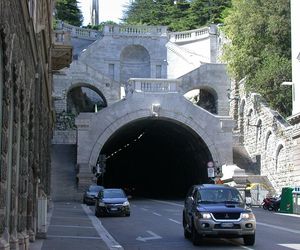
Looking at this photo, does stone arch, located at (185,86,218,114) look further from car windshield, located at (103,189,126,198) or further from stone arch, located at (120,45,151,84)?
car windshield, located at (103,189,126,198)

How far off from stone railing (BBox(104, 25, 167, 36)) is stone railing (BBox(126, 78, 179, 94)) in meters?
25.5

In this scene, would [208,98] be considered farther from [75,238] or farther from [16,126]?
[16,126]

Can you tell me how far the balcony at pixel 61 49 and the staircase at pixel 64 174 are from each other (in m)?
17.3

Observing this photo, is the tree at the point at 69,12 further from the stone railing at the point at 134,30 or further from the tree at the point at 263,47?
the tree at the point at 263,47

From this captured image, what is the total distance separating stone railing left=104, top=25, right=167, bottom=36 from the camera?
77.2 m

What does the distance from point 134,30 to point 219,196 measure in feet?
202

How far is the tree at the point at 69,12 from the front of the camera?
8775cm

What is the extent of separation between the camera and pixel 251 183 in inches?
1832

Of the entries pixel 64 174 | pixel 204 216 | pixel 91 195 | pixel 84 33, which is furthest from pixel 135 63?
pixel 204 216

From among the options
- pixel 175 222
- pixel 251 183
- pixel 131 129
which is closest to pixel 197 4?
pixel 131 129

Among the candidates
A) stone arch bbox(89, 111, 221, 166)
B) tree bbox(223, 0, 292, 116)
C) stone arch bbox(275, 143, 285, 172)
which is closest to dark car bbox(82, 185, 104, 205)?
stone arch bbox(89, 111, 221, 166)

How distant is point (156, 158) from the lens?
7181cm

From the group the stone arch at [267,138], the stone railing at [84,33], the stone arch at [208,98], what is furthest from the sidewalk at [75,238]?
the stone railing at [84,33]

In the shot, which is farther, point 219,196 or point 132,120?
point 132,120
